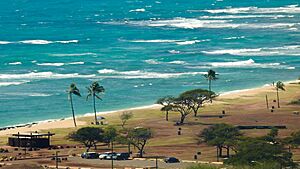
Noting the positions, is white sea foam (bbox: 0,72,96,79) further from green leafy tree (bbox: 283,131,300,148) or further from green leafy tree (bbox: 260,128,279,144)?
green leafy tree (bbox: 283,131,300,148)

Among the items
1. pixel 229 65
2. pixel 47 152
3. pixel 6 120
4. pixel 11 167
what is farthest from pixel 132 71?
pixel 11 167

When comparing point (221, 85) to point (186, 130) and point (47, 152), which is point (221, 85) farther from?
point (47, 152)

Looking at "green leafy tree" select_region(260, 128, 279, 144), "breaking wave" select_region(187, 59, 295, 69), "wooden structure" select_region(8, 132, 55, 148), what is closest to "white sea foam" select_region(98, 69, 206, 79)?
"breaking wave" select_region(187, 59, 295, 69)

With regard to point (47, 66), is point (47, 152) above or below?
below

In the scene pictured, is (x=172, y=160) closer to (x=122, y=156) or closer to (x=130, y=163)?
(x=130, y=163)

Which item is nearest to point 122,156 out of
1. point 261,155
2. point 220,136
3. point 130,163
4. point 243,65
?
point 130,163

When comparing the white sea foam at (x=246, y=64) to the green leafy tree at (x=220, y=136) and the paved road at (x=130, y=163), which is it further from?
the paved road at (x=130, y=163)
